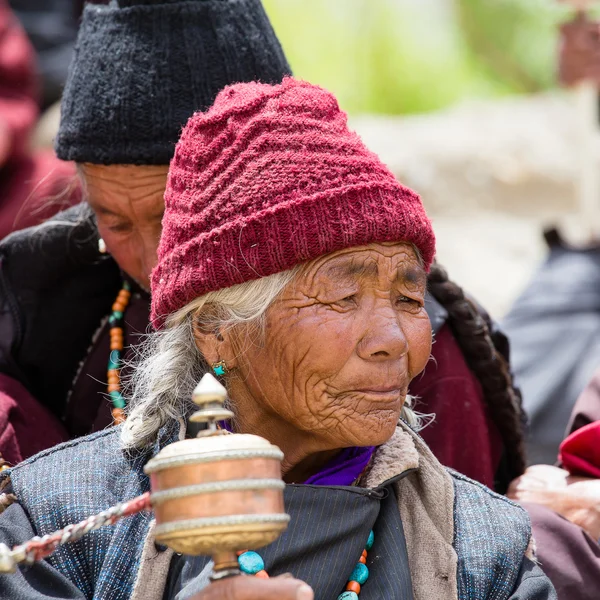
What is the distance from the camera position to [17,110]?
655 centimetres


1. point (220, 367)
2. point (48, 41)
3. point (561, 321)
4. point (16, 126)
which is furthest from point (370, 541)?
point (48, 41)

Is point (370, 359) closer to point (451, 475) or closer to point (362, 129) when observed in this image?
point (451, 475)

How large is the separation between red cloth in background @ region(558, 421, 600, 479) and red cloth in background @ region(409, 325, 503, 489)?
8.8 inches

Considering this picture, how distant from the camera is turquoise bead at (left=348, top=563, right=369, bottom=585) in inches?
93.1

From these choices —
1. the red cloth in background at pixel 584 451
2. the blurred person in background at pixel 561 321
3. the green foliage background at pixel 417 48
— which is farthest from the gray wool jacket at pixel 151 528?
the green foliage background at pixel 417 48

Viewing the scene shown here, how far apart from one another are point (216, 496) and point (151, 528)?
632 millimetres

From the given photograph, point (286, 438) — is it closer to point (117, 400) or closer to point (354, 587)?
point (354, 587)

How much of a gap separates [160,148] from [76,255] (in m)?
0.53

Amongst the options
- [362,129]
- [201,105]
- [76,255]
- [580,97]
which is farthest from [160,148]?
[362,129]

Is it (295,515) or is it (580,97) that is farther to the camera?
(580,97)

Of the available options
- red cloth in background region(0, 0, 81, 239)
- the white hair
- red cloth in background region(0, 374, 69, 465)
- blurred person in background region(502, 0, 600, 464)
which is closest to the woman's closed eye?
the white hair

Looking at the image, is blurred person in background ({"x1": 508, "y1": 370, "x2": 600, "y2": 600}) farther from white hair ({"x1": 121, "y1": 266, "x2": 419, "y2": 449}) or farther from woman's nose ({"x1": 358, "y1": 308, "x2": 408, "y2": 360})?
white hair ({"x1": 121, "y1": 266, "x2": 419, "y2": 449})

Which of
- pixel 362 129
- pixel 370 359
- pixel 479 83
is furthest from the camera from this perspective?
pixel 479 83

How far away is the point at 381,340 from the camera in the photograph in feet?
7.57
